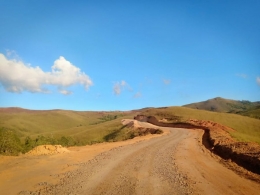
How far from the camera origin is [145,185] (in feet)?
34.4

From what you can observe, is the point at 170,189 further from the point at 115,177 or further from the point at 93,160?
the point at 93,160

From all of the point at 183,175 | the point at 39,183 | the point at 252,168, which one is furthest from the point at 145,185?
the point at 252,168

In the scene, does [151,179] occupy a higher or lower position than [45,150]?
lower

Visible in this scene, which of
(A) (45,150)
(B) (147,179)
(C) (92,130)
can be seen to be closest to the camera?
(B) (147,179)

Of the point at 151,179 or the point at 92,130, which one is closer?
the point at 151,179

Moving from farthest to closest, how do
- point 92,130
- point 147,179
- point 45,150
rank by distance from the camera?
point 92,130, point 45,150, point 147,179

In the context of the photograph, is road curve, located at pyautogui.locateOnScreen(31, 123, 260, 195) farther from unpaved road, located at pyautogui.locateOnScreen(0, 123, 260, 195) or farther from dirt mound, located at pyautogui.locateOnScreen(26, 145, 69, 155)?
dirt mound, located at pyautogui.locateOnScreen(26, 145, 69, 155)

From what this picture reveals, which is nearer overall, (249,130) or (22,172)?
(22,172)

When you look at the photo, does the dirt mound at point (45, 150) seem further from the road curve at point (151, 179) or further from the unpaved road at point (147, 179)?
the road curve at point (151, 179)

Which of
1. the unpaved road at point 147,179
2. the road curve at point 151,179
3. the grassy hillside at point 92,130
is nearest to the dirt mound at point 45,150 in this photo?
the grassy hillside at point 92,130

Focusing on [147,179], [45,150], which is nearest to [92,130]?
[45,150]

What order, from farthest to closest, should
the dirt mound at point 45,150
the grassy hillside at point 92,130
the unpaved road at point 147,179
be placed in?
the grassy hillside at point 92,130
the dirt mound at point 45,150
the unpaved road at point 147,179

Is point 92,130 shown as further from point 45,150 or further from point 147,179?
point 147,179

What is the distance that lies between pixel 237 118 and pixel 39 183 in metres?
77.6
